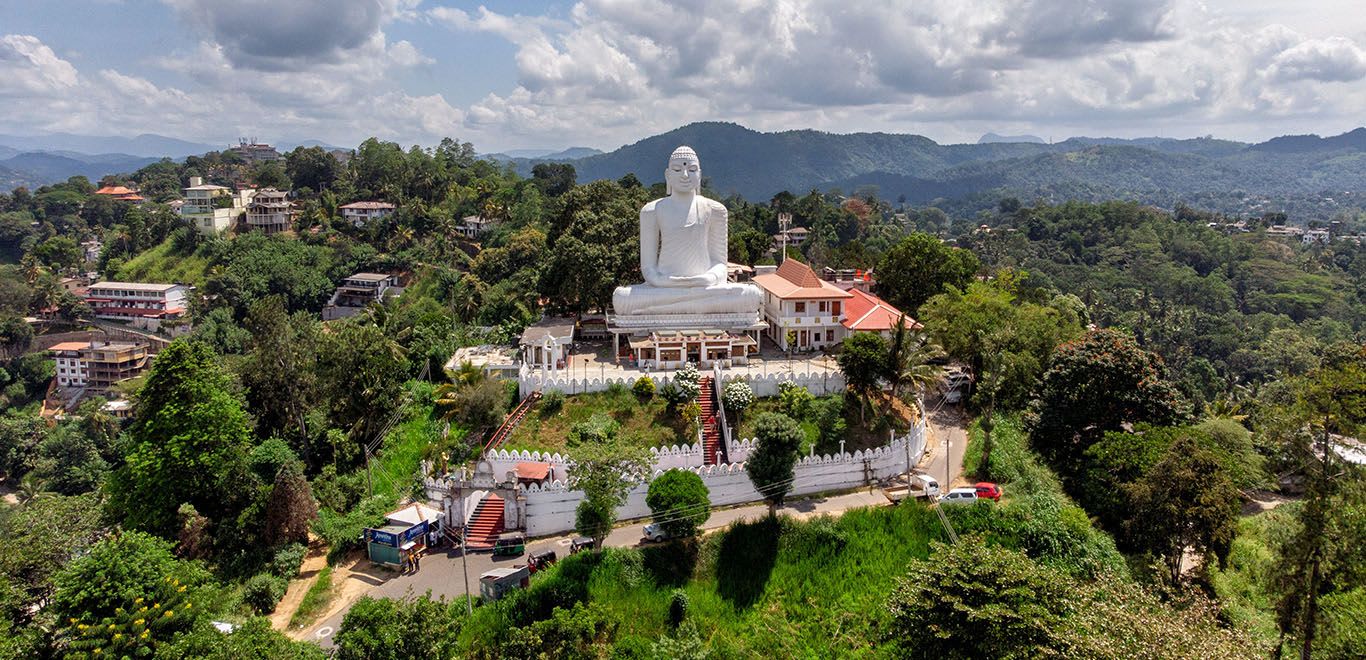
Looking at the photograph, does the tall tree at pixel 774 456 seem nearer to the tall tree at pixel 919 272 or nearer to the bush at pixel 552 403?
the bush at pixel 552 403

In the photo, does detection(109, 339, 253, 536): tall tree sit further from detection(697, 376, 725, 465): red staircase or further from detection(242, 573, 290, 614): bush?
detection(697, 376, 725, 465): red staircase

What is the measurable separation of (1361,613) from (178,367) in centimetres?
2706

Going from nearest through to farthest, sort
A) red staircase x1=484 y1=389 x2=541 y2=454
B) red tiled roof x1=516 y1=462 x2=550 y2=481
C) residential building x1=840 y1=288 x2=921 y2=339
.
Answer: red tiled roof x1=516 y1=462 x2=550 y2=481
red staircase x1=484 y1=389 x2=541 y2=454
residential building x1=840 y1=288 x2=921 y2=339

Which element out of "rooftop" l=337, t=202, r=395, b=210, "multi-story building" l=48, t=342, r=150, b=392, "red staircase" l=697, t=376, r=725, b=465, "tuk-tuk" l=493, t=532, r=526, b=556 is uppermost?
"rooftop" l=337, t=202, r=395, b=210

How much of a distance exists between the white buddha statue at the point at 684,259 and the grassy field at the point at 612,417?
18.8 feet

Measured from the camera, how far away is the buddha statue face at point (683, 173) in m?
28.8

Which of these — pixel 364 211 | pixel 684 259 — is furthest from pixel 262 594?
pixel 364 211

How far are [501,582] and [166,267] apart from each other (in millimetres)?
59742

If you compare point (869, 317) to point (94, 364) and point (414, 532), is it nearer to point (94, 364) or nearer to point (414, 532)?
point (414, 532)

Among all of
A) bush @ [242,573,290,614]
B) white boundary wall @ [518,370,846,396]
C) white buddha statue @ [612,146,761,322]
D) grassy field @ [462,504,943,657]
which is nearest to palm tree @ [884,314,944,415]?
white boundary wall @ [518,370,846,396]

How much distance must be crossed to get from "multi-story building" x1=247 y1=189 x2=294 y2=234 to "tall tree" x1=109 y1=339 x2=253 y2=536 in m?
50.0

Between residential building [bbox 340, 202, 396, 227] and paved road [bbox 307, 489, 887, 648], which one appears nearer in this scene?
paved road [bbox 307, 489, 887, 648]

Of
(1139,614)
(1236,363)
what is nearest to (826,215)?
(1236,363)

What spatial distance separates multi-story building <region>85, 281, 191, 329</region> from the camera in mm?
57125
